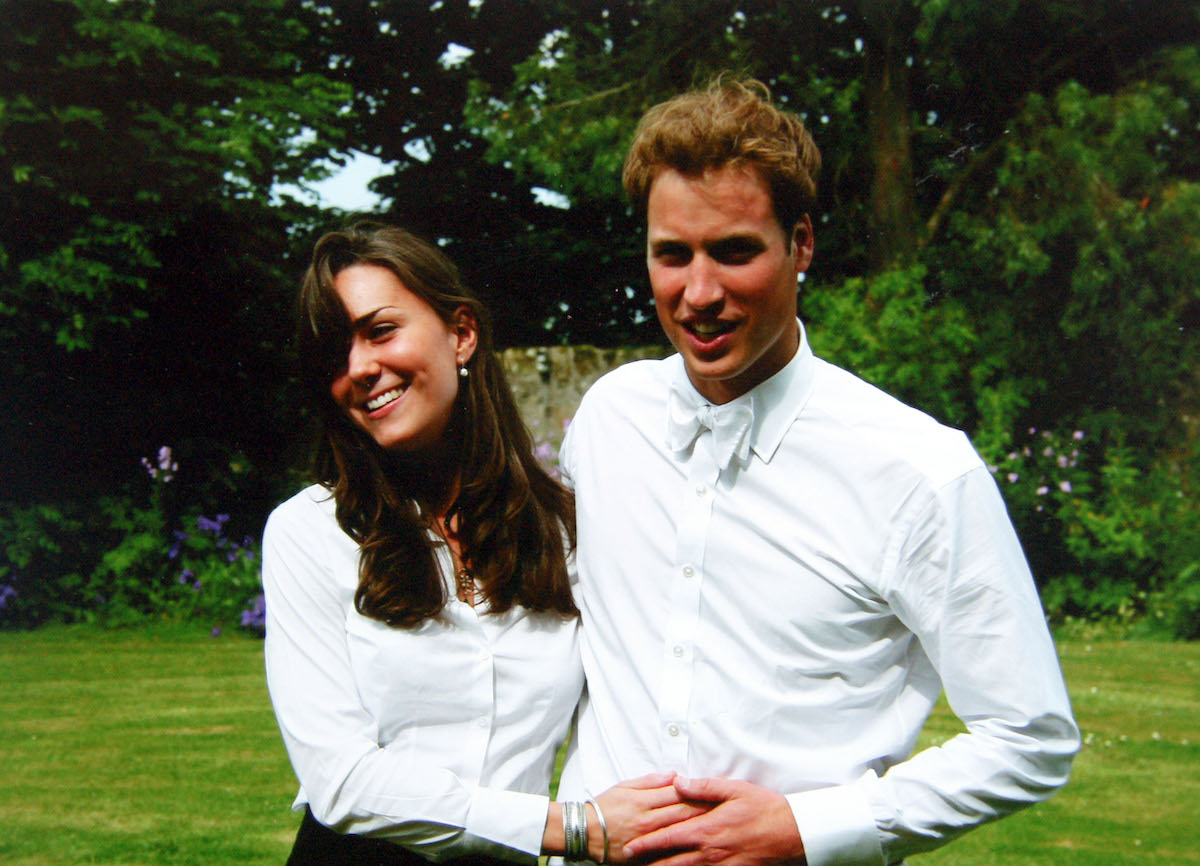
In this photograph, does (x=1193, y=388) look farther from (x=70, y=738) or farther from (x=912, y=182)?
(x=70, y=738)

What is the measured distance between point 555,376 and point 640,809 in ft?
23.1

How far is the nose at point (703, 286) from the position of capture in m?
2.20

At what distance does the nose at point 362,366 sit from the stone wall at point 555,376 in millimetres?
6443

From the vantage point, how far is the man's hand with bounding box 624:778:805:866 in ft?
7.09

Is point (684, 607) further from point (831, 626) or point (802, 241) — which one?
point (802, 241)

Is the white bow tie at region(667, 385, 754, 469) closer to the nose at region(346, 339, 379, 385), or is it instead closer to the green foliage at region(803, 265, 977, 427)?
the nose at region(346, 339, 379, 385)

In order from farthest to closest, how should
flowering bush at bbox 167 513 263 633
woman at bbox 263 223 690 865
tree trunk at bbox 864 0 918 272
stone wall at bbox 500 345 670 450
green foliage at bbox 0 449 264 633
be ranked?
tree trunk at bbox 864 0 918 272 < stone wall at bbox 500 345 670 450 < green foliage at bbox 0 449 264 633 < flowering bush at bbox 167 513 263 633 < woman at bbox 263 223 690 865

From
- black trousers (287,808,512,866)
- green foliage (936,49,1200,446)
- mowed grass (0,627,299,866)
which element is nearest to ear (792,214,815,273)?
black trousers (287,808,512,866)

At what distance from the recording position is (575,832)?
2338mm

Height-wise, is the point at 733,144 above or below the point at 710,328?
above

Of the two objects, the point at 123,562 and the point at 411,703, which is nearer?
the point at 411,703

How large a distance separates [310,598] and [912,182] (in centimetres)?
877

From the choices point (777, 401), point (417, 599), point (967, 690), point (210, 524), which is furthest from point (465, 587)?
point (210, 524)

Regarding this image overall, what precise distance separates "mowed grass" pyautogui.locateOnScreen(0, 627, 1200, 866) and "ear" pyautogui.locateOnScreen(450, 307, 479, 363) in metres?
2.54
